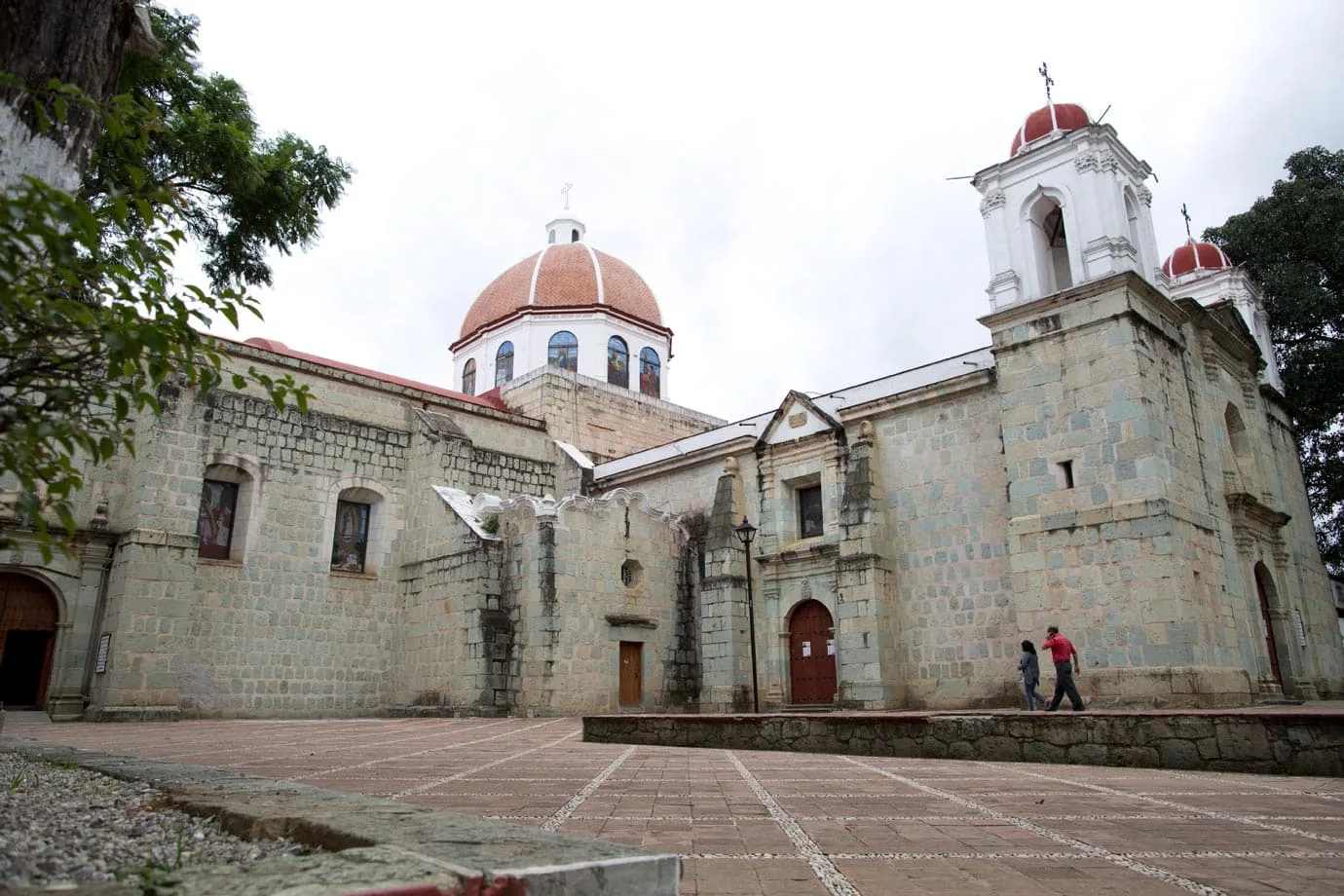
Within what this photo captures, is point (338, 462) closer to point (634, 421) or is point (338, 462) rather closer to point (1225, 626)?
point (634, 421)

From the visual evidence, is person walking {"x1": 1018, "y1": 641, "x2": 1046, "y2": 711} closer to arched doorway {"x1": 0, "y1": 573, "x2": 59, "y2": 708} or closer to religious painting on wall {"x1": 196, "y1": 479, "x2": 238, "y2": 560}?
religious painting on wall {"x1": 196, "y1": 479, "x2": 238, "y2": 560}

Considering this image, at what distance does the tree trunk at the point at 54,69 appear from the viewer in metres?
3.19

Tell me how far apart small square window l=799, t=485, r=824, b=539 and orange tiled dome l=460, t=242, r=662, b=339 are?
10.6m

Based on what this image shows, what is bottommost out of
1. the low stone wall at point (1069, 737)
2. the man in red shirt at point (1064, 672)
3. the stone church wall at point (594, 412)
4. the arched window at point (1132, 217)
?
the low stone wall at point (1069, 737)

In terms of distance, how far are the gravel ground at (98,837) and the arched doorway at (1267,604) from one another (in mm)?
17177

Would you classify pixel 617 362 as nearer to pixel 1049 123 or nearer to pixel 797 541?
pixel 797 541

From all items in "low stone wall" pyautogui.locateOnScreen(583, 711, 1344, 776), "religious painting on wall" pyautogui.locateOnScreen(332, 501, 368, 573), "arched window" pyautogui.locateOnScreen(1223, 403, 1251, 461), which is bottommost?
"low stone wall" pyautogui.locateOnScreen(583, 711, 1344, 776)

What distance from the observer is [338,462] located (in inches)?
720

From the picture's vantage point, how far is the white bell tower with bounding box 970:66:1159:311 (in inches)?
584

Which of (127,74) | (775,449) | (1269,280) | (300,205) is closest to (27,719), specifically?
(300,205)

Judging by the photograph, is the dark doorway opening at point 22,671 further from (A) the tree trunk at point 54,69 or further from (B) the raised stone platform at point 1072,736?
(A) the tree trunk at point 54,69

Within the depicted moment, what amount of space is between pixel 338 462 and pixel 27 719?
688 centimetres

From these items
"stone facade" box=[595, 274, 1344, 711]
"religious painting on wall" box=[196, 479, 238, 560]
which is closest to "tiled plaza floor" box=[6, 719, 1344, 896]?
"stone facade" box=[595, 274, 1344, 711]

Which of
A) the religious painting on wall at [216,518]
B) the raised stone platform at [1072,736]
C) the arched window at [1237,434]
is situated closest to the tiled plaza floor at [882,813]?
the raised stone platform at [1072,736]
